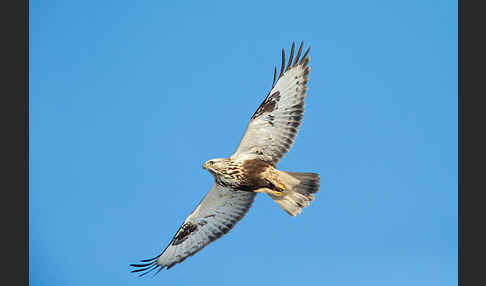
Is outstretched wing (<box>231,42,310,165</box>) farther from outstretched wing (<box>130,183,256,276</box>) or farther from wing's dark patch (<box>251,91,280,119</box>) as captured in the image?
outstretched wing (<box>130,183,256,276</box>)

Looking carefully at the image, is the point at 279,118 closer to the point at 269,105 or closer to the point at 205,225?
the point at 269,105

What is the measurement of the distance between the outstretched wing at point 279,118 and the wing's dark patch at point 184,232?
59.7 inches

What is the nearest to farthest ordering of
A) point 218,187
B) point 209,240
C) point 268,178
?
point 268,178
point 218,187
point 209,240

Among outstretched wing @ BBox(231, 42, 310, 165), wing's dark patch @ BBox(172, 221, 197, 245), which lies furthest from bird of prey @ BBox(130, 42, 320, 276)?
wing's dark patch @ BBox(172, 221, 197, 245)

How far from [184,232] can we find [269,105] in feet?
7.92

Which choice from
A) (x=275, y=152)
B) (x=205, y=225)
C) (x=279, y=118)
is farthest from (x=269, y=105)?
(x=205, y=225)

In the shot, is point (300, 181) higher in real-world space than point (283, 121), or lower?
lower

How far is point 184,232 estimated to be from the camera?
7895 millimetres

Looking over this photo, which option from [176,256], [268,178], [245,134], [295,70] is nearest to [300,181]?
[268,178]

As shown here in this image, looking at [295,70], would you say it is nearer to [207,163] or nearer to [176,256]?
[207,163]

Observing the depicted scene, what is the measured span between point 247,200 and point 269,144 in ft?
3.41

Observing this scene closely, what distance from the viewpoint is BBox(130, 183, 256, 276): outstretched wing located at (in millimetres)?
7613

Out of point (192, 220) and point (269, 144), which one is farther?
point (192, 220)

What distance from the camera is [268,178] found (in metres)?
6.84
